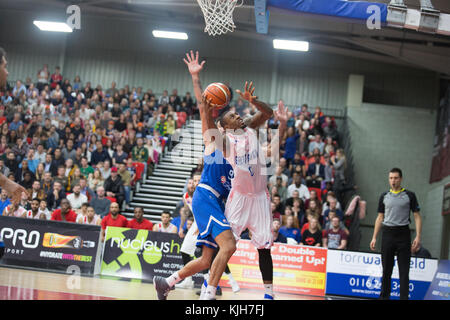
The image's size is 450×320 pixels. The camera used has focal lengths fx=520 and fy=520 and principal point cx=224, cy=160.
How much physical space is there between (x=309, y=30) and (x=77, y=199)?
11.0 meters

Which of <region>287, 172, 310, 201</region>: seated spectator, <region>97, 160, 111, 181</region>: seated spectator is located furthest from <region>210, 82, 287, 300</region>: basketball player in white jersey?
<region>97, 160, 111, 181</region>: seated spectator

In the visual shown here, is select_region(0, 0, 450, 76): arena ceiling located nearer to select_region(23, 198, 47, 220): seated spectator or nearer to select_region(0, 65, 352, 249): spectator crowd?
select_region(0, 65, 352, 249): spectator crowd

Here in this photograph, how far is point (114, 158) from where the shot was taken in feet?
53.5

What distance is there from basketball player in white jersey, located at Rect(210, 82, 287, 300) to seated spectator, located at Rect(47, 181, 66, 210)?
30.0 ft

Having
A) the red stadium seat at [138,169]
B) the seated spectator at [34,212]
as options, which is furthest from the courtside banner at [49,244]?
the red stadium seat at [138,169]

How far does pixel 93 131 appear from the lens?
59.9ft

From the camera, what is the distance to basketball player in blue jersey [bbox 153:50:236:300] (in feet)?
16.6

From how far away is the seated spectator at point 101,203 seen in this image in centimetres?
1336

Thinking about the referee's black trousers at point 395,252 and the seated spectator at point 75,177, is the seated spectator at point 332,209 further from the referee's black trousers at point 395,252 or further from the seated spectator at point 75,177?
the seated spectator at point 75,177

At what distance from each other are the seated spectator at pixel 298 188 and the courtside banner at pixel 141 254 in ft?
15.0

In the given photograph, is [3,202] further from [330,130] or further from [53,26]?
[330,130]

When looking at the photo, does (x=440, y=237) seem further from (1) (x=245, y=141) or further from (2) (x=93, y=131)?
(1) (x=245, y=141)
